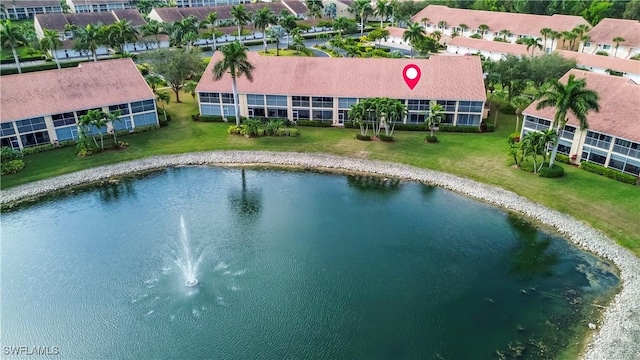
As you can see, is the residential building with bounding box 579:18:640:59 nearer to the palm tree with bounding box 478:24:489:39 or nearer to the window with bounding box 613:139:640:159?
the palm tree with bounding box 478:24:489:39

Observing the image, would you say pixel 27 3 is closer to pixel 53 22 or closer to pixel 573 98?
pixel 53 22

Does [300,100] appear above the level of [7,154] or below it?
above

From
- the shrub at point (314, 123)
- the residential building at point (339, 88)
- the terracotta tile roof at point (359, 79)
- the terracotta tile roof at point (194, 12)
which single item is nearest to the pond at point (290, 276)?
the shrub at point (314, 123)

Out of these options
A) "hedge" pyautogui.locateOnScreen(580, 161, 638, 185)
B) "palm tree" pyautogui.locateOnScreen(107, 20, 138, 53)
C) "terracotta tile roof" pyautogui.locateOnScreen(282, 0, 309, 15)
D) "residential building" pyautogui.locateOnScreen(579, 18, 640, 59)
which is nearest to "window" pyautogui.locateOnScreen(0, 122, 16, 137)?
"palm tree" pyautogui.locateOnScreen(107, 20, 138, 53)

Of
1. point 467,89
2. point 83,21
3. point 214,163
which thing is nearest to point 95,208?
point 214,163

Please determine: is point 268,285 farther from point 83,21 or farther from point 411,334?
point 83,21

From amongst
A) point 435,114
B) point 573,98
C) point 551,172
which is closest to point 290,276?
point 551,172
